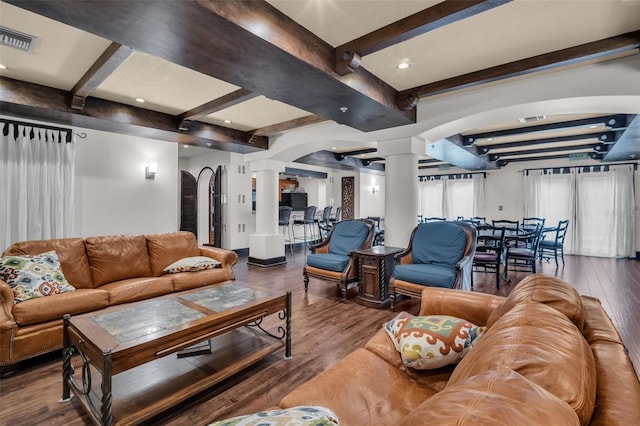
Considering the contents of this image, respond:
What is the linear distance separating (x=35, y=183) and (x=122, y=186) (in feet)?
3.51

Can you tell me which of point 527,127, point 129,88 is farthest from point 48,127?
point 527,127

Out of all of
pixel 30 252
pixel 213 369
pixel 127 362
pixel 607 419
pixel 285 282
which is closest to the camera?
pixel 607 419

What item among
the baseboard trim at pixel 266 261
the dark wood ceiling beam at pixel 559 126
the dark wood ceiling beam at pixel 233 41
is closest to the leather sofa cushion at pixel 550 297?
the dark wood ceiling beam at pixel 233 41

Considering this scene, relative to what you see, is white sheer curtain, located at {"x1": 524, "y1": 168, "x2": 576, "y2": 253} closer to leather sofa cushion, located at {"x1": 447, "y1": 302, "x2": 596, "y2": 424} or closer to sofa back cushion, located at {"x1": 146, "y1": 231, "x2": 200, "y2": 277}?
sofa back cushion, located at {"x1": 146, "y1": 231, "x2": 200, "y2": 277}

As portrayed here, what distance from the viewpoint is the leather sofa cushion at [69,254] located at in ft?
9.26

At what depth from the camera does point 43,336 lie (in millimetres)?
2338

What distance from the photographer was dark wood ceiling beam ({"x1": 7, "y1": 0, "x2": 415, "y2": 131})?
1714mm

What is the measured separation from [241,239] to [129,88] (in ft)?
13.6

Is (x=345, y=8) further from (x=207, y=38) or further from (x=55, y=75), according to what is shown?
(x=55, y=75)

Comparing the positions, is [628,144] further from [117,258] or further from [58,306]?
[58,306]

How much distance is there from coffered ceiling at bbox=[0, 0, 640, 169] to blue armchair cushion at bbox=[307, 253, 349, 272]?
1808 millimetres

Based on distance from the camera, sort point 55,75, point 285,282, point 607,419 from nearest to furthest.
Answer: point 607,419, point 55,75, point 285,282

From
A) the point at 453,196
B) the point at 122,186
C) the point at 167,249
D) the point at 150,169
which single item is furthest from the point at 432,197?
the point at 122,186

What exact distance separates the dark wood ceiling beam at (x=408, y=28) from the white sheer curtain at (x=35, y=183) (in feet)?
13.1
